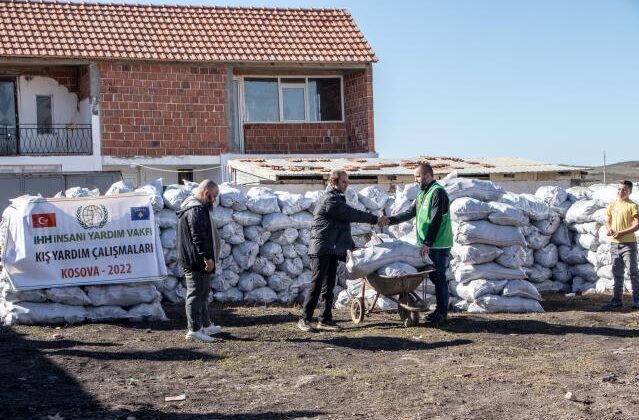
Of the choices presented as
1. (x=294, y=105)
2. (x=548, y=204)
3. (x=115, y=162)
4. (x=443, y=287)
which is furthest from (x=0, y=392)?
(x=294, y=105)

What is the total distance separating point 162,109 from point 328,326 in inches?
629

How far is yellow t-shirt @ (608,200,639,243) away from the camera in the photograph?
41.7ft

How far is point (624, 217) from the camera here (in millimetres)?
12742

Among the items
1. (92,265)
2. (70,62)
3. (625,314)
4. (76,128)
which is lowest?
(625,314)

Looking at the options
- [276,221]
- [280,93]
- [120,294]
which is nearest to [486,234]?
[276,221]

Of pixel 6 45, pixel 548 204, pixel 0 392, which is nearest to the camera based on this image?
pixel 0 392

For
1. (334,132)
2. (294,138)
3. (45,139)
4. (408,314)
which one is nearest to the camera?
(408,314)

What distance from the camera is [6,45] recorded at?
2481cm

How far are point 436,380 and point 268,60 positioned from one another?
19171mm

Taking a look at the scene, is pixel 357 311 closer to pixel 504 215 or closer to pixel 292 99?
pixel 504 215

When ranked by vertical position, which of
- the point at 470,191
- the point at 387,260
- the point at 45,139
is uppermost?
the point at 45,139

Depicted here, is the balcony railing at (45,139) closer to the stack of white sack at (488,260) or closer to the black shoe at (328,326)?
the stack of white sack at (488,260)

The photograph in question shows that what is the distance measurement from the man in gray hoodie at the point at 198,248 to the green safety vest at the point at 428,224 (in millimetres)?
2336

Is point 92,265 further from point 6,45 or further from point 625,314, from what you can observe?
point 6,45
